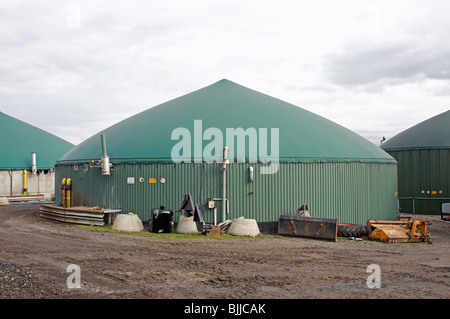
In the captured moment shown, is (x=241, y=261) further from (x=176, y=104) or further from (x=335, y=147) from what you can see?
(x=176, y=104)

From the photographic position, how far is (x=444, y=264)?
41.9ft

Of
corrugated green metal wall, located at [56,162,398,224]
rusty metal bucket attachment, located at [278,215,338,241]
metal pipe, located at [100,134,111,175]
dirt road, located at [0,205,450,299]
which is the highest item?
metal pipe, located at [100,134,111,175]

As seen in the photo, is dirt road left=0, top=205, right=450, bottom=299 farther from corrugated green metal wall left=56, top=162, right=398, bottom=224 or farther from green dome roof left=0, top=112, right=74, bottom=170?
green dome roof left=0, top=112, right=74, bottom=170

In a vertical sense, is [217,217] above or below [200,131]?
below

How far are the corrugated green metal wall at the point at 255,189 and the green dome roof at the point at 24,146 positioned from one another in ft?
68.8

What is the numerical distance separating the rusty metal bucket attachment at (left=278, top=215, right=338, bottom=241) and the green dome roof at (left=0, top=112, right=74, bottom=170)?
2940 cm

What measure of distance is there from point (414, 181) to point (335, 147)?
12053 millimetres

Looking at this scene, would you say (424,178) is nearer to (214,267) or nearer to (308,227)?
(308,227)

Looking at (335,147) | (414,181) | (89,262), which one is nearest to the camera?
(89,262)

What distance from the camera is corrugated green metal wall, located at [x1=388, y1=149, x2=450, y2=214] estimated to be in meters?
29.0

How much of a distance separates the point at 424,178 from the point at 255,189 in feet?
53.0

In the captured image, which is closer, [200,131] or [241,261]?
[241,261]

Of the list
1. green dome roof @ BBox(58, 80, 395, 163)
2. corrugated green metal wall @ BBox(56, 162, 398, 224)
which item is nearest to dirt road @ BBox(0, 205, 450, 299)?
corrugated green metal wall @ BBox(56, 162, 398, 224)
